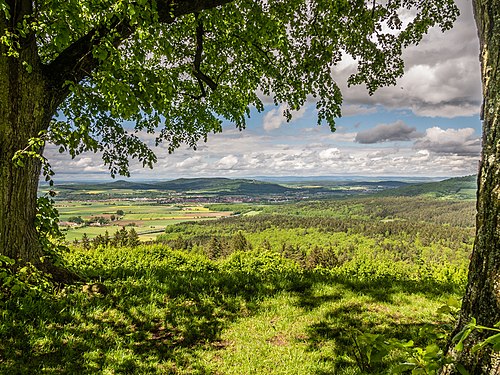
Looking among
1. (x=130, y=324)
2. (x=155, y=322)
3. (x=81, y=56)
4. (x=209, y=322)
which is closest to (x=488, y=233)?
(x=209, y=322)

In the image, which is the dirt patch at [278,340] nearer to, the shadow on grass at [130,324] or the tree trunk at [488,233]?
the shadow on grass at [130,324]

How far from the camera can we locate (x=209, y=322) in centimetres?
646

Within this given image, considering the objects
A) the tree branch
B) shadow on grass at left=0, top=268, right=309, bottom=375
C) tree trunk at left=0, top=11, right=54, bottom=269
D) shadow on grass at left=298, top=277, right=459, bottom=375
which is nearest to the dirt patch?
shadow on grass at left=298, top=277, right=459, bottom=375

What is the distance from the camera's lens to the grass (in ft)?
16.1

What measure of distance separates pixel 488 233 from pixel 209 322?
5.51 m

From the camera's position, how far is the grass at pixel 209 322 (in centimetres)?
492

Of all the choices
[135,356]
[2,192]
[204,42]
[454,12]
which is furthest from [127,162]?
[454,12]

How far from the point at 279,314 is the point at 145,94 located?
5.31 metres

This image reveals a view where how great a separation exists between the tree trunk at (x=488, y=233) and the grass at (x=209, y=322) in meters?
2.05

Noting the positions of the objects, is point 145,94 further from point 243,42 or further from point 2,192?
point 243,42

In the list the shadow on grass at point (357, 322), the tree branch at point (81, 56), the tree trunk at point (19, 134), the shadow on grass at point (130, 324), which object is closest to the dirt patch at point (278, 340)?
the shadow on grass at point (357, 322)

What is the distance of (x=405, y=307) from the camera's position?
7.32 metres

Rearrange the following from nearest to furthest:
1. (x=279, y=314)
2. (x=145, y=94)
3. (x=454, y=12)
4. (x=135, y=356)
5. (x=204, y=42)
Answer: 1. (x=135, y=356)
2. (x=145, y=94)
3. (x=279, y=314)
4. (x=454, y=12)
5. (x=204, y=42)

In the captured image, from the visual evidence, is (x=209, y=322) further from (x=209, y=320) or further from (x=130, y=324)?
(x=130, y=324)
